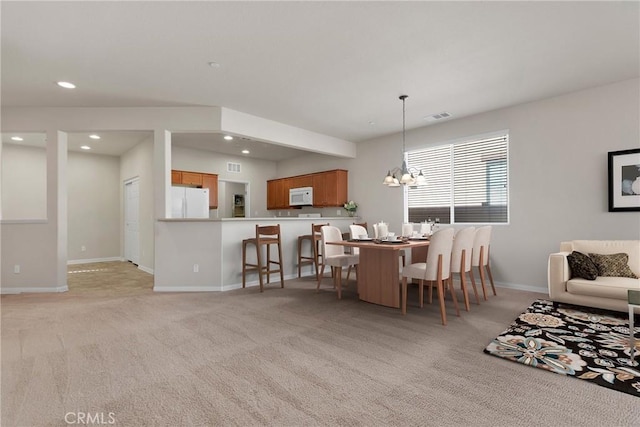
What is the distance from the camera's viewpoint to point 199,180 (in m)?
7.02

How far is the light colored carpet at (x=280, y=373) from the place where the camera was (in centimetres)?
164

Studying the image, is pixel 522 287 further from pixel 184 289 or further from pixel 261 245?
pixel 184 289

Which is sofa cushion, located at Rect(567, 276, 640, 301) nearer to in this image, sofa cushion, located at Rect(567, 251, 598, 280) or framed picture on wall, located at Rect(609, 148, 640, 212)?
sofa cushion, located at Rect(567, 251, 598, 280)

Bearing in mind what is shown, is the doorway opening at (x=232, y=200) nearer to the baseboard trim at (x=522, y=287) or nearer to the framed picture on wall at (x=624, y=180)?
the baseboard trim at (x=522, y=287)

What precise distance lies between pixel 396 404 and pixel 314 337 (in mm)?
1087

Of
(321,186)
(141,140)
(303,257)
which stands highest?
(141,140)

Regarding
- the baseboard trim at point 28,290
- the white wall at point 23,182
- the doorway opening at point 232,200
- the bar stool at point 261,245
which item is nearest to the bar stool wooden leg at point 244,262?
the bar stool at point 261,245

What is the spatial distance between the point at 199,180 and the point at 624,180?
23.8 ft

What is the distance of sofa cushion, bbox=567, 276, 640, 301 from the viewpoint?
3.00 metres

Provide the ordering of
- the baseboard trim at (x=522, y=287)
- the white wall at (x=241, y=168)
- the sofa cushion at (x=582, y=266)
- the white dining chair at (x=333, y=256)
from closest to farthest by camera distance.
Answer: the sofa cushion at (x=582, y=266) → the white dining chair at (x=333, y=256) → the baseboard trim at (x=522, y=287) → the white wall at (x=241, y=168)

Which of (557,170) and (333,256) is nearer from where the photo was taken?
(557,170)

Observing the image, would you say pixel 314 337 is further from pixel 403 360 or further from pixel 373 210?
pixel 373 210

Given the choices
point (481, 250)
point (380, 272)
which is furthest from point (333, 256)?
point (481, 250)

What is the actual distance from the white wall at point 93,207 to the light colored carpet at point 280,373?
14.3ft
